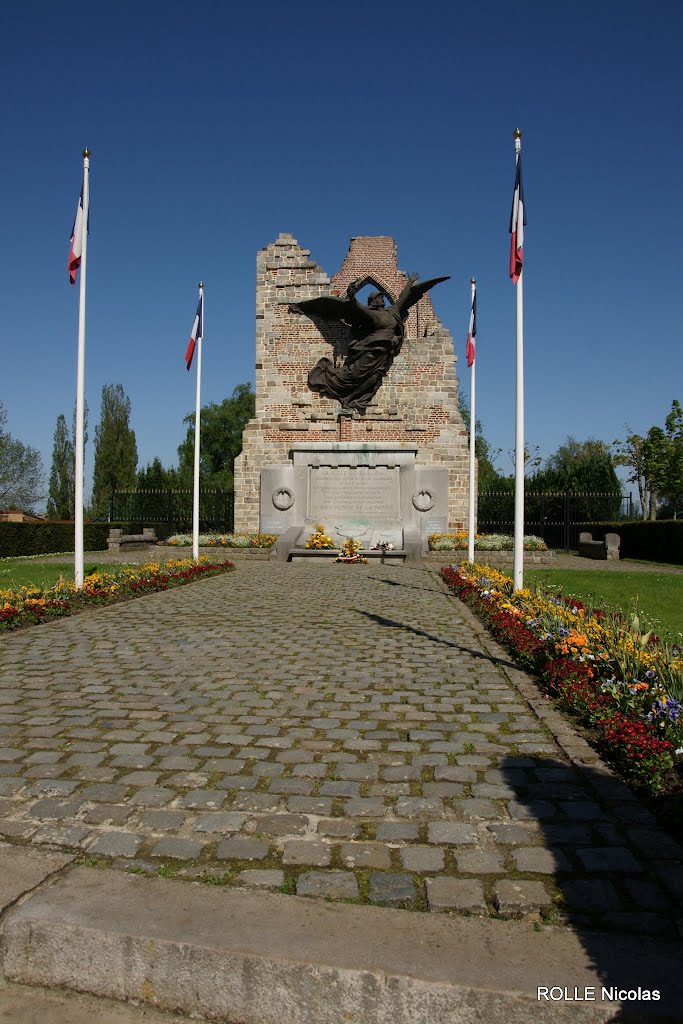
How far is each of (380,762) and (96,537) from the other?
24.8 m

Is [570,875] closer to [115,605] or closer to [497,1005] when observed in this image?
[497,1005]

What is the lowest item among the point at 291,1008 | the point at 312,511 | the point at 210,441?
the point at 291,1008

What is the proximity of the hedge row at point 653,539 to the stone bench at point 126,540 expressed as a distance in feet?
58.3

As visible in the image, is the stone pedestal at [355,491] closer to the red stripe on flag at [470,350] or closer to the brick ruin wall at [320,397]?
the brick ruin wall at [320,397]

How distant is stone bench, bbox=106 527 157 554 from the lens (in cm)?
2320

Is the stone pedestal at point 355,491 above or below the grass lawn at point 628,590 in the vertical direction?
above

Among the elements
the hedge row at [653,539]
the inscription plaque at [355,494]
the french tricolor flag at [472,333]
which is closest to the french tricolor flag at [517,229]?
→ the french tricolor flag at [472,333]

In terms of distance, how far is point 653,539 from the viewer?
23.5 m

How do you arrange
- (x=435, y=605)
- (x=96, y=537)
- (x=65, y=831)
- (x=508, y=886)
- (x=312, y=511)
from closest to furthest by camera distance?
(x=508, y=886) → (x=65, y=831) → (x=435, y=605) → (x=312, y=511) → (x=96, y=537)

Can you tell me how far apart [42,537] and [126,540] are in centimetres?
303

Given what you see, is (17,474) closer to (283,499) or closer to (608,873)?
(283,499)

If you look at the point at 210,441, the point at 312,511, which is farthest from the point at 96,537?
the point at 210,441

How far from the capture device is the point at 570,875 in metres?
2.75

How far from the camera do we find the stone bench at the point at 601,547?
2197 centimetres
